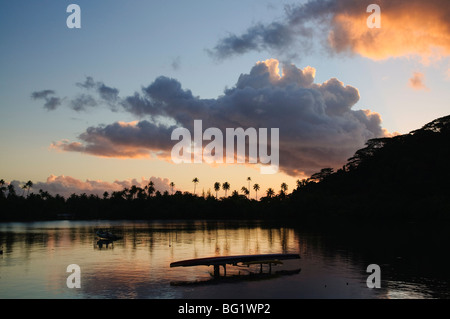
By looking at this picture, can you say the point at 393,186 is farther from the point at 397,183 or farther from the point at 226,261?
the point at 226,261

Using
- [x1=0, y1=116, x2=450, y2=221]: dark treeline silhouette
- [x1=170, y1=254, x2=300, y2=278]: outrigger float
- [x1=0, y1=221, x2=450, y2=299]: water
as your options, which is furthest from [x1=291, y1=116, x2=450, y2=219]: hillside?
[x1=170, y1=254, x2=300, y2=278]: outrigger float

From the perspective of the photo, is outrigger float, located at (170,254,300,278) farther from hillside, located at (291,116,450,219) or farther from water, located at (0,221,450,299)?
hillside, located at (291,116,450,219)

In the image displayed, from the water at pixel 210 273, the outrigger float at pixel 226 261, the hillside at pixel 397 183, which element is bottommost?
the water at pixel 210 273

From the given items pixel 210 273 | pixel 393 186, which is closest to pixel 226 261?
pixel 210 273

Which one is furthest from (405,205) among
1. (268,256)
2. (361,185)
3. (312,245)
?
(268,256)

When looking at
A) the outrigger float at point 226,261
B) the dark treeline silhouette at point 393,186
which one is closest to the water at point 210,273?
the outrigger float at point 226,261

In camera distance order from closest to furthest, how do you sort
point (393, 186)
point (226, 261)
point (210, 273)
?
point (226, 261) → point (210, 273) → point (393, 186)

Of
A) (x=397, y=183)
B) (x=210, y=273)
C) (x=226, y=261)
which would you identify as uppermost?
(x=397, y=183)

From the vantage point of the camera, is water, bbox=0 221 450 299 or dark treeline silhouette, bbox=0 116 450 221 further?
dark treeline silhouette, bbox=0 116 450 221

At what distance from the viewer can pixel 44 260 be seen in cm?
5634


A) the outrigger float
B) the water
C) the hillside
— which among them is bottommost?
the water

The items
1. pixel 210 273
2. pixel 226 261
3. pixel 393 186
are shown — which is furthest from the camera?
pixel 393 186

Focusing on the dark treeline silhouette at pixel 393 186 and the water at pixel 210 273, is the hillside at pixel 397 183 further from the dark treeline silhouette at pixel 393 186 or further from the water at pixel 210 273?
the water at pixel 210 273
